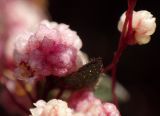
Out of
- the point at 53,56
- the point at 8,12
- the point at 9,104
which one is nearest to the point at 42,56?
the point at 53,56

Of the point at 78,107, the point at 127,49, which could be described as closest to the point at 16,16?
the point at 127,49

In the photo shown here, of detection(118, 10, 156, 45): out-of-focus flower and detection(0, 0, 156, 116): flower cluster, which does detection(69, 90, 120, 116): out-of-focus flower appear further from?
detection(118, 10, 156, 45): out-of-focus flower

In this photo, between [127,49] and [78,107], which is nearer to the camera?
[78,107]

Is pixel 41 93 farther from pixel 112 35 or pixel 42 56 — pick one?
pixel 112 35

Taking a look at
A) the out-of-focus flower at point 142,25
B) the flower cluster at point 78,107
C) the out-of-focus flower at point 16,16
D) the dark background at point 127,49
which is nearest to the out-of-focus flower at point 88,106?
the flower cluster at point 78,107

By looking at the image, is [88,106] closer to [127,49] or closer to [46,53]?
[46,53]

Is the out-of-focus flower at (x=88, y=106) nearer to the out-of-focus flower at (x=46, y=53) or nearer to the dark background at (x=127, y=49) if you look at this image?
the out-of-focus flower at (x=46, y=53)
